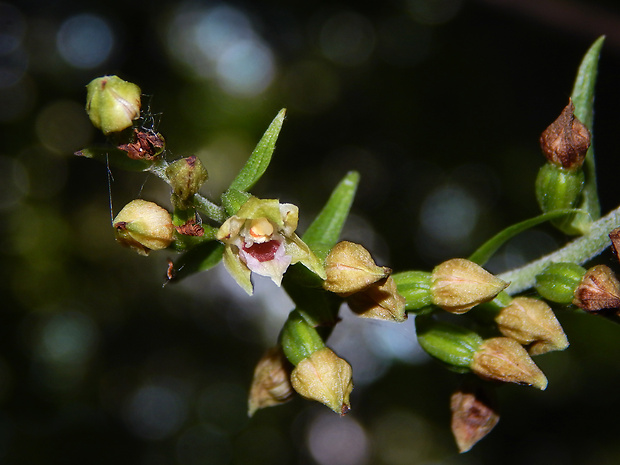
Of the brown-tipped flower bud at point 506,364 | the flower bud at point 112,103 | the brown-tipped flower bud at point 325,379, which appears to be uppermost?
the flower bud at point 112,103

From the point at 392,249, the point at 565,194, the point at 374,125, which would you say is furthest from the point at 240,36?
the point at 565,194

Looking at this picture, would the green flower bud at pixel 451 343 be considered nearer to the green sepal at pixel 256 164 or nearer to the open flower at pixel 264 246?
the open flower at pixel 264 246

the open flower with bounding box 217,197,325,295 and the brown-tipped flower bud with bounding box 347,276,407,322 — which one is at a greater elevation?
the open flower with bounding box 217,197,325,295

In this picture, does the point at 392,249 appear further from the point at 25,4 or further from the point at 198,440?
the point at 25,4

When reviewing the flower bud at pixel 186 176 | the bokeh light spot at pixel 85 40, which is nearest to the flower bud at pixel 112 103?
the flower bud at pixel 186 176

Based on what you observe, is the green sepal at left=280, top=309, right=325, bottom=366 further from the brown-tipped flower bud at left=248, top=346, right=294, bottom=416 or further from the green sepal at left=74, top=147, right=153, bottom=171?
the green sepal at left=74, top=147, right=153, bottom=171

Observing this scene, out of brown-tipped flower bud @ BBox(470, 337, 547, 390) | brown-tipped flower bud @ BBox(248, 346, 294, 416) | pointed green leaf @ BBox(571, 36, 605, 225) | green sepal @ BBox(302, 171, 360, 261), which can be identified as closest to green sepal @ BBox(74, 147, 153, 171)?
green sepal @ BBox(302, 171, 360, 261)
